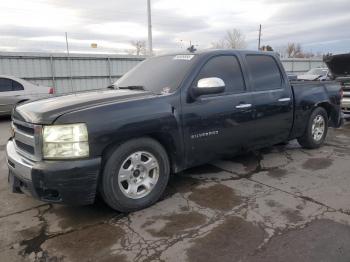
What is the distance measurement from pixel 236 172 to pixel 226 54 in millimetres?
1701

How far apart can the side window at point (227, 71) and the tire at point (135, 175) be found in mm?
1267

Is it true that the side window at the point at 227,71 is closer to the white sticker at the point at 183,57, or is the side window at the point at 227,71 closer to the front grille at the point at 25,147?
the white sticker at the point at 183,57

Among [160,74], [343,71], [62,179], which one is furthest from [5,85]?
[343,71]

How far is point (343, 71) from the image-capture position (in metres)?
10.2

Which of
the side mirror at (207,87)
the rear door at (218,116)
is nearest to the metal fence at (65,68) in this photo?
the rear door at (218,116)

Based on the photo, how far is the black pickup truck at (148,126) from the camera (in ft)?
11.1

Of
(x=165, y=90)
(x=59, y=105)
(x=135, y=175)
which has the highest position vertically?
(x=165, y=90)

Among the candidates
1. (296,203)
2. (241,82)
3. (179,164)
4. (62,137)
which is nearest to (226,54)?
(241,82)

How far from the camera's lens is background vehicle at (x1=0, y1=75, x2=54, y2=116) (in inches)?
454

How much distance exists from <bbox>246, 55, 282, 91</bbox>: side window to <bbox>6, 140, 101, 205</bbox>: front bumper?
9.14 feet

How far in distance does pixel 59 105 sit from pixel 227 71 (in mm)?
2304

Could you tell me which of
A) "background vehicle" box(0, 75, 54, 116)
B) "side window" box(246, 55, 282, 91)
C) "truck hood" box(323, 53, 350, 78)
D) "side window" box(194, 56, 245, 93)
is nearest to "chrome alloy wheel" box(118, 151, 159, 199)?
"side window" box(194, 56, 245, 93)

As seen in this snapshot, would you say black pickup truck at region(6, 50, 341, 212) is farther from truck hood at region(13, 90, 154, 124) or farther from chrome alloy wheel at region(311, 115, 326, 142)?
chrome alloy wheel at region(311, 115, 326, 142)

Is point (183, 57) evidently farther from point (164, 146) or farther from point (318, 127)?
point (318, 127)
